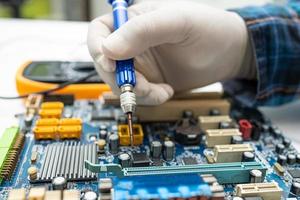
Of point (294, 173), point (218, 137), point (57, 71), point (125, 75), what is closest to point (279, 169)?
point (294, 173)

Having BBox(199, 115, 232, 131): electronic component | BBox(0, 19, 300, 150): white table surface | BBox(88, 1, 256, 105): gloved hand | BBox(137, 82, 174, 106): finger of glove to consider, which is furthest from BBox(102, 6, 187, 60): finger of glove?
BBox(0, 19, 300, 150): white table surface

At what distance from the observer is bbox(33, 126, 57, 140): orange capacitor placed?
757mm

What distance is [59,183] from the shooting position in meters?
0.58

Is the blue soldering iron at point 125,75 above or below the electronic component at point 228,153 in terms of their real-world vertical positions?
above

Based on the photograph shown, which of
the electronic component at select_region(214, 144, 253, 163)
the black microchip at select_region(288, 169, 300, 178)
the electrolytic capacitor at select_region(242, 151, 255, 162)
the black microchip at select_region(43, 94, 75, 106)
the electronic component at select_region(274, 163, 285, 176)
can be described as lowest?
the black microchip at select_region(288, 169, 300, 178)

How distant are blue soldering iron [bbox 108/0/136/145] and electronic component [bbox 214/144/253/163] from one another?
0.57 feet

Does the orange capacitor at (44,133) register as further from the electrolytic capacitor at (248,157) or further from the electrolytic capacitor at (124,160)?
the electrolytic capacitor at (248,157)

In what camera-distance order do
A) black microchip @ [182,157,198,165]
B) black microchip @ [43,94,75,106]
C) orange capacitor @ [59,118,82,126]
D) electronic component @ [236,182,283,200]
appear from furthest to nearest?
black microchip @ [43,94,75,106], orange capacitor @ [59,118,82,126], black microchip @ [182,157,198,165], electronic component @ [236,182,283,200]

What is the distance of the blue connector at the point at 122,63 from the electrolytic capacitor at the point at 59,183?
0.68ft

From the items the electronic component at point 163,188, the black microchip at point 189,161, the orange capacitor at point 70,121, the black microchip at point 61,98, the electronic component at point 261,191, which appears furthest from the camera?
the black microchip at point 61,98

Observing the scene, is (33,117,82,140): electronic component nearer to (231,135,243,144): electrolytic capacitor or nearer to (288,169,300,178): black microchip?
(231,135,243,144): electrolytic capacitor

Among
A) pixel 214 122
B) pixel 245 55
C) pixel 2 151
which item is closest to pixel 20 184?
pixel 2 151

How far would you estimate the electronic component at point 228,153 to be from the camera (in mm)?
686

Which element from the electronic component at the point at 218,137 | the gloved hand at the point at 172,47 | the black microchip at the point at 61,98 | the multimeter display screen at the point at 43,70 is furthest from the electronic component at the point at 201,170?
the multimeter display screen at the point at 43,70
